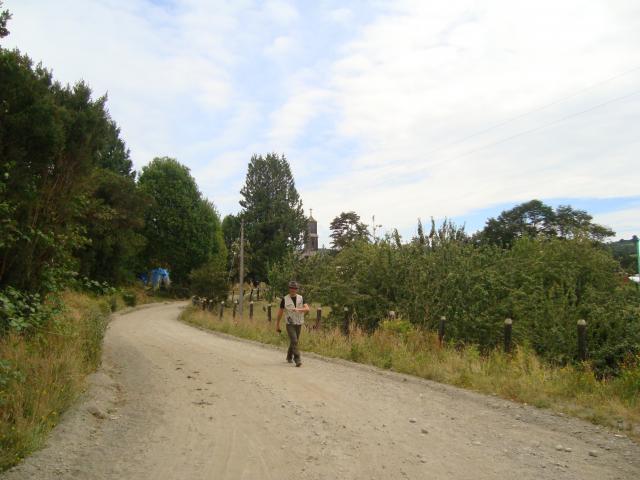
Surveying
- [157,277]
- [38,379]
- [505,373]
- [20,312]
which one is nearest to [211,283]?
[157,277]

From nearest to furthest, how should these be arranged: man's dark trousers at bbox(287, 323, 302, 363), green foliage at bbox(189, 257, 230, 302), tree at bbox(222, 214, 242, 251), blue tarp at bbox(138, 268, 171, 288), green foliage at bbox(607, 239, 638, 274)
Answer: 1. man's dark trousers at bbox(287, 323, 302, 363)
2. green foliage at bbox(607, 239, 638, 274)
3. green foliage at bbox(189, 257, 230, 302)
4. blue tarp at bbox(138, 268, 171, 288)
5. tree at bbox(222, 214, 242, 251)

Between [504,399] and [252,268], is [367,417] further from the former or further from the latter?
[252,268]

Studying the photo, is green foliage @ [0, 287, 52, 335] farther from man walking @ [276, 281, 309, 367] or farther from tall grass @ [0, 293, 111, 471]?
man walking @ [276, 281, 309, 367]

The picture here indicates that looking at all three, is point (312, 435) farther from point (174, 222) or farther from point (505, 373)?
point (174, 222)

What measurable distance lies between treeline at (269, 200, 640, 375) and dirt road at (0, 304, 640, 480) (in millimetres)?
6290

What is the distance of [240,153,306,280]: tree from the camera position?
64062 mm

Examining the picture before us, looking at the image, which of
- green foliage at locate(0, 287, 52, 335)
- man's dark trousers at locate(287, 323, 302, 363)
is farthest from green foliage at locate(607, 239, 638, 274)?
Result: green foliage at locate(0, 287, 52, 335)

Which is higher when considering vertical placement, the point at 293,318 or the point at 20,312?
the point at 20,312

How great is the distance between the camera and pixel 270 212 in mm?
66125

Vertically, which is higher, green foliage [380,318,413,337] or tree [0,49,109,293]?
tree [0,49,109,293]

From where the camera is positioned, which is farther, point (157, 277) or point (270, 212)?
point (157, 277)

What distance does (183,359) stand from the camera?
41.0 feet

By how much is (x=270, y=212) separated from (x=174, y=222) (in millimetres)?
11623

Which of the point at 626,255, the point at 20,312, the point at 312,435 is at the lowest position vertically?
the point at 312,435
